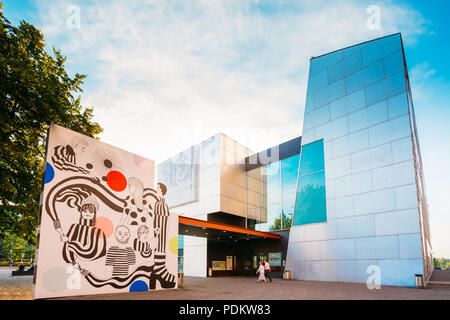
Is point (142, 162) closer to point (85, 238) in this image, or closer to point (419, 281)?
point (85, 238)

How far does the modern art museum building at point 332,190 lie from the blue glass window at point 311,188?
72 mm

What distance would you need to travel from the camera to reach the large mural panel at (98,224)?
990cm

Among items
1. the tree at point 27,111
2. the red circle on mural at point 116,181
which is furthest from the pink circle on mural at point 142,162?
the tree at point 27,111

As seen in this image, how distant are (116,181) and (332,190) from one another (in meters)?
14.2

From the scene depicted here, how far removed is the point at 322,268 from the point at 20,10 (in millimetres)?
20586

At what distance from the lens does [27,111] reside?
10320 millimetres

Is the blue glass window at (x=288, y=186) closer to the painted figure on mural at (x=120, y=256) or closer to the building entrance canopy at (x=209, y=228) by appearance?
the building entrance canopy at (x=209, y=228)

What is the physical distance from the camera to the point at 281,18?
Answer: 13742 millimetres

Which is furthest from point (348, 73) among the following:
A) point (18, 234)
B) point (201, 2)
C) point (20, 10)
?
point (18, 234)

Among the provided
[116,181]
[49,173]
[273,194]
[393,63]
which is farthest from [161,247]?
[393,63]

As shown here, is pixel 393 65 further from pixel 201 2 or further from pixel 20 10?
pixel 20 10

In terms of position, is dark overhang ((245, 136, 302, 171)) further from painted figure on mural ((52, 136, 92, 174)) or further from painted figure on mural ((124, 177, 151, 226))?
painted figure on mural ((52, 136, 92, 174))

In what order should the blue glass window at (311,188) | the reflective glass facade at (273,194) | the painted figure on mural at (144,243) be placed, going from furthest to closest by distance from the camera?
1. the reflective glass facade at (273,194)
2. the blue glass window at (311,188)
3. the painted figure on mural at (144,243)
